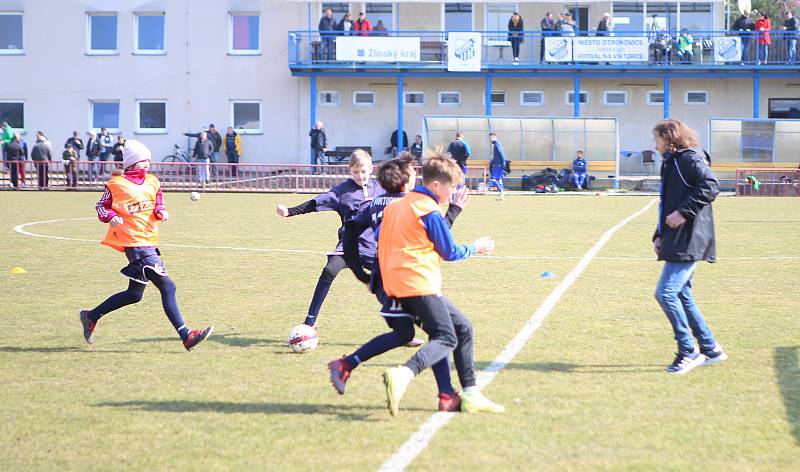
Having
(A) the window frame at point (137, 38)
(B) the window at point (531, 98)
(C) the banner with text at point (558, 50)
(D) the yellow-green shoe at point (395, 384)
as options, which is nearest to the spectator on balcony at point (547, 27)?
(C) the banner with text at point (558, 50)

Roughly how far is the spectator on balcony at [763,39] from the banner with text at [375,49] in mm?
13441

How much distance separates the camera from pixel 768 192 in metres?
32.6

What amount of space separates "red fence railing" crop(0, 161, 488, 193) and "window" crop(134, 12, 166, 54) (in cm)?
905

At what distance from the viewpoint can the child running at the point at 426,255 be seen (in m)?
5.65

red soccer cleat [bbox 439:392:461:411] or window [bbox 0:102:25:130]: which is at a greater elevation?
window [bbox 0:102:25:130]

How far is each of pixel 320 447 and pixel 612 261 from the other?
8951mm

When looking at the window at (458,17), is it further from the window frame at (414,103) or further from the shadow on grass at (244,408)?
the shadow on grass at (244,408)

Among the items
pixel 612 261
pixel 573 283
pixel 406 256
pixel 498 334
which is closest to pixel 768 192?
pixel 612 261

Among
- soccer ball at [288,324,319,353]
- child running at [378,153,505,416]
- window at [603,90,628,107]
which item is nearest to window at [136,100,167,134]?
window at [603,90,628,107]

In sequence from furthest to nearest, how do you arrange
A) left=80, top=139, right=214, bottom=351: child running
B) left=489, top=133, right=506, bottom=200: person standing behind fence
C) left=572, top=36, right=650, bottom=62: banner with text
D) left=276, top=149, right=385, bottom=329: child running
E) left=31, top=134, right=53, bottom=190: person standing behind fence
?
left=572, top=36, right=650, bottom=62: banner with text < left=31, top=134, right=53, bottom=190: person standing behind fence < left=489, top=133, right=506, bottom=200: person standing behind fence < left=276, top=149, right=385, bottom=329: child running < left=80, top=139, right=214, bottom=351: child running

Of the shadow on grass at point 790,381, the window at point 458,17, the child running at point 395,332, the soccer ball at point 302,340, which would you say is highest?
the window at point 458,17

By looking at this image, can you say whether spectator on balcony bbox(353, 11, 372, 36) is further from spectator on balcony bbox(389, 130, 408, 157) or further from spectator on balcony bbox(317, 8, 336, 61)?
spectator on balcony bbox(389, 130, 408, 157)

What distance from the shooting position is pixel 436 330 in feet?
18.7

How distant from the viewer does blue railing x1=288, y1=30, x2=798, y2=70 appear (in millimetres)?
38281
